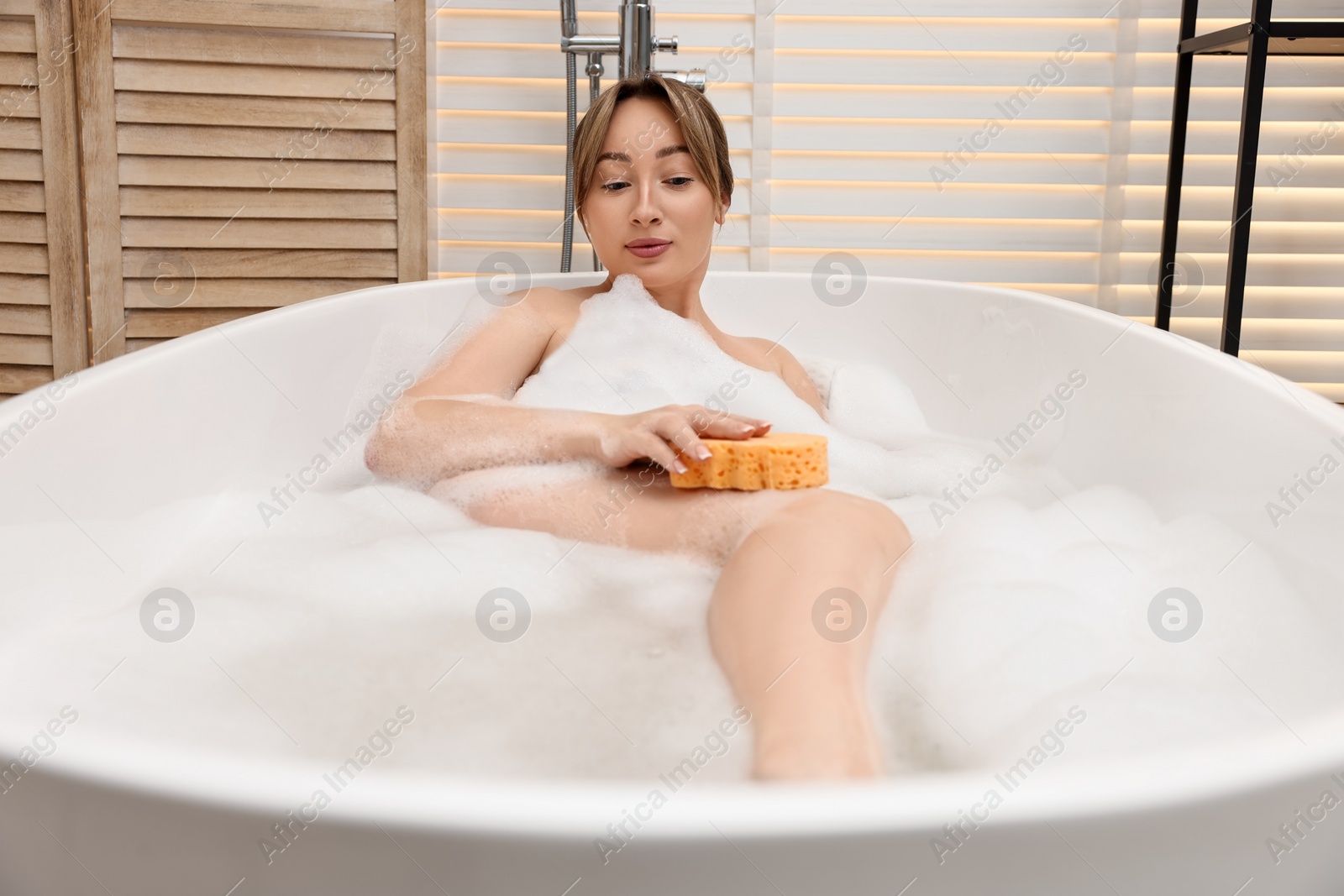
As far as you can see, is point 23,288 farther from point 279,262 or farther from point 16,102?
point 279,262

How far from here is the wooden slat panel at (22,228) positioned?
2.06 m

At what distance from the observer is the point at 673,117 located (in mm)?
1403

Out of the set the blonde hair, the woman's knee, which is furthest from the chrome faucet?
the woman's knee

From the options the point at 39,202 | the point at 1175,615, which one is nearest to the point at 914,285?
the point at 1175,615

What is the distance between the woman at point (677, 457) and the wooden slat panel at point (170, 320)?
3.44 feet

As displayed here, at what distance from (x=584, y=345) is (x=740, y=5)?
4.20 ft

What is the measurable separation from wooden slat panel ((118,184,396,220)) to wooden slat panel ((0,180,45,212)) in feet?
0.54

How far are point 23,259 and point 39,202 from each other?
0.41 ft

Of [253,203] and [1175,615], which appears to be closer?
[1175,615]

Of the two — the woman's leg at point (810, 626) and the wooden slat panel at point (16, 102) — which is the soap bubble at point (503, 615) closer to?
the woman's leg at point (810, 626)

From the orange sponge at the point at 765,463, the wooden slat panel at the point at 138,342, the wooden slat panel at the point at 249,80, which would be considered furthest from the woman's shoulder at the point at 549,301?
the wooden slat panel at the point at 138,342

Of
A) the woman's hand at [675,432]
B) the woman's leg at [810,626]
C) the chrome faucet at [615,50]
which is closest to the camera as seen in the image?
the woman's leg at [810,626]

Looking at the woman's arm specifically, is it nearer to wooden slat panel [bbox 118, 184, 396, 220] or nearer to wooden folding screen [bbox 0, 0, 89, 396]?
wooden slat panel [bbox 118, 184, 396, 220]

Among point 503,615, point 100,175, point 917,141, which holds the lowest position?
point 503,615
